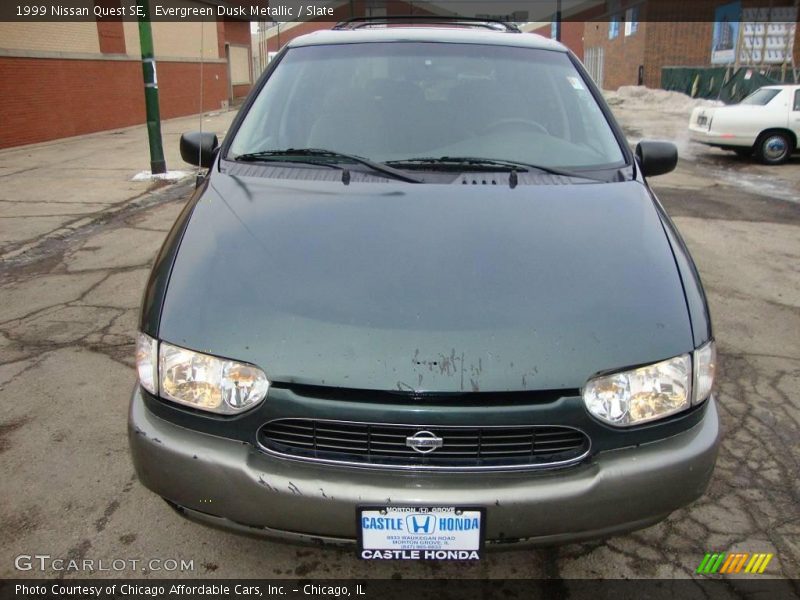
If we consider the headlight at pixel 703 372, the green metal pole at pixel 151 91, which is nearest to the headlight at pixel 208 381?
the headlight at pixel 703 372

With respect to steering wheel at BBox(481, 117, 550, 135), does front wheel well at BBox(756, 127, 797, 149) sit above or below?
below

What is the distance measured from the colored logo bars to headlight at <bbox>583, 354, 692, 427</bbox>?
0.78 m

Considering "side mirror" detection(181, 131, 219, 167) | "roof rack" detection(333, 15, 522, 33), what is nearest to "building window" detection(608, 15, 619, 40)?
"roof rack" detection(333, 15, 522, 33)

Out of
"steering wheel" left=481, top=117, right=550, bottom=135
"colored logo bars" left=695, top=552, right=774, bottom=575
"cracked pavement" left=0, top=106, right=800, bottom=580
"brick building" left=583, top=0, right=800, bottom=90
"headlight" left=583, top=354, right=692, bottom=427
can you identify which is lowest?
"colored logo bars" left=695, top=552, right=774, bottom=575

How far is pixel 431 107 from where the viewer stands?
9.90 ft

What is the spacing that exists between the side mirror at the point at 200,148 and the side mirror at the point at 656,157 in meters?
2.04

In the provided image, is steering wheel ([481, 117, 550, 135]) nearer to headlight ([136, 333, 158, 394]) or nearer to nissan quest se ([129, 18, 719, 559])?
nissan quest se ([129, 18, 719, 559])

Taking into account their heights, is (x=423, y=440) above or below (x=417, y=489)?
above

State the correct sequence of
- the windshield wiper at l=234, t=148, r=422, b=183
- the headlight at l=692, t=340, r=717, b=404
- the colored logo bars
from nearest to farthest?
the headlight at l=692, t=340, r=717, b=404, the colored logo bars, the windshield wiper at l=234, t=148, r=422, b=183

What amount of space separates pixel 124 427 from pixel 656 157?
2817 mm

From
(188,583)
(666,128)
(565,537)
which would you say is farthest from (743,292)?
(666,128)

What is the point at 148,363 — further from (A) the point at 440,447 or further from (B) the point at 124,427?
(B) the point at 124,427

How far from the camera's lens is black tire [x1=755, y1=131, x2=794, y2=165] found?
38.8 feet

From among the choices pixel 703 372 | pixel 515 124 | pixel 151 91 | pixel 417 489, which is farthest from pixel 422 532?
pixel 151 91
